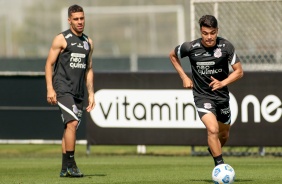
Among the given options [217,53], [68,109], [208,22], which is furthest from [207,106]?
[68,109]

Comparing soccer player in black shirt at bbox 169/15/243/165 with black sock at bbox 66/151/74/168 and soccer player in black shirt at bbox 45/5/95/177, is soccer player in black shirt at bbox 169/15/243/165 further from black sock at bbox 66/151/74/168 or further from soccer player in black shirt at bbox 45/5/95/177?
black sock at bbox 66/151/74/168

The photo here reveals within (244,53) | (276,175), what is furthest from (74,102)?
(244,53)

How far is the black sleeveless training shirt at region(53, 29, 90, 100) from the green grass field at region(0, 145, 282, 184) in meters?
1.24

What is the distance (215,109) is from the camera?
12109 millimetres

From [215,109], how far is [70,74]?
2125mm

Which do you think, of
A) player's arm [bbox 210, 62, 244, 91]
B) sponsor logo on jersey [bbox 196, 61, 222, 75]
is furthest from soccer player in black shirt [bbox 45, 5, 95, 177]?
player's arm [bbox 210, 62, 244, 91]

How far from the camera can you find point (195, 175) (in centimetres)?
1321

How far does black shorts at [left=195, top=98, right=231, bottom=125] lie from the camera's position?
39.3 ft

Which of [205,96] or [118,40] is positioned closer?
[205,96]

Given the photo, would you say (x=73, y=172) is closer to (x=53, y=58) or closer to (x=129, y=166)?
(x=53, y=58)

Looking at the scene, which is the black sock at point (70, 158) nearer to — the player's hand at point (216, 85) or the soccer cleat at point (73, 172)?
the soccer cleat at point (73, 172)

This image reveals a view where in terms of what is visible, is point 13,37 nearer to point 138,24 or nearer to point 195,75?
point 138,24

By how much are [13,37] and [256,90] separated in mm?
31751

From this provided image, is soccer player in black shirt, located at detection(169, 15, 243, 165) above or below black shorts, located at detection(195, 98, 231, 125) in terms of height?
above
